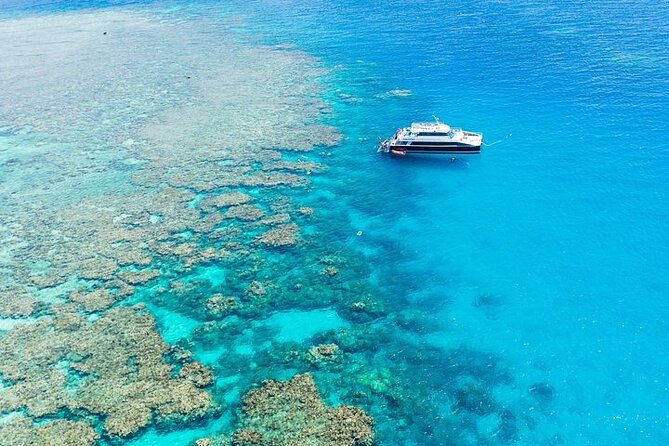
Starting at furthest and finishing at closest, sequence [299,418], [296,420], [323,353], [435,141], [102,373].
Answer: [435,141]
[323,353]
[102,373]
[299,418]
[296,420]

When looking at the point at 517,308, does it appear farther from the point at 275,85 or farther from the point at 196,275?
the point at 275,85

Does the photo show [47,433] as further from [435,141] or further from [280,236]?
[435,141]

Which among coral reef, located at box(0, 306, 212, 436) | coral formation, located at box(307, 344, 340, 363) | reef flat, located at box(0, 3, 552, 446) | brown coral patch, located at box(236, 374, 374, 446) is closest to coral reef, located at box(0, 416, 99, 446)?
reef flat, located at box(0, 3, 552, 446)

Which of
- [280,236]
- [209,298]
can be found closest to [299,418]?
[209,298]

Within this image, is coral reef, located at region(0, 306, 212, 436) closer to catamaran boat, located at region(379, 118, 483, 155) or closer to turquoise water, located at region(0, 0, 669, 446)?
turquoise water, located at region(0, 0, 669, 446)

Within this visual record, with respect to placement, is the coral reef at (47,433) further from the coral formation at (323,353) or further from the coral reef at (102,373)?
the coral formation at (323,353)

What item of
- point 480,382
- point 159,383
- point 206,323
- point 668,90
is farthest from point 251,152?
point 668,90
